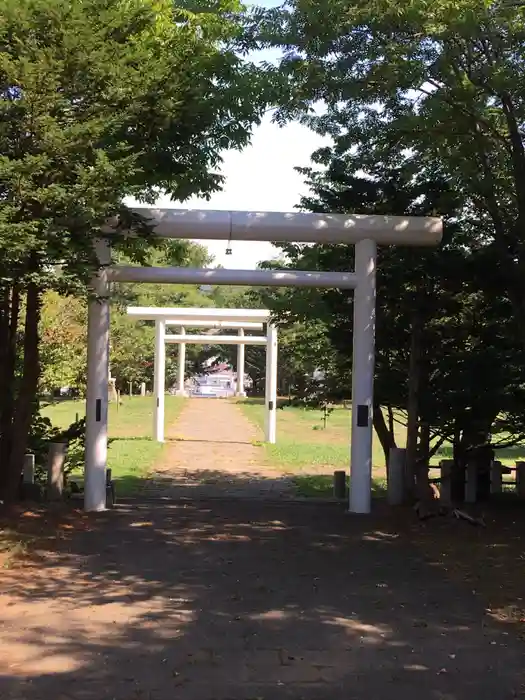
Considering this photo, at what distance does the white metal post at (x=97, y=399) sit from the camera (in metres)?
9.35

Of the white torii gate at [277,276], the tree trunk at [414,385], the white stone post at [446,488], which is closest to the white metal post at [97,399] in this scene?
the white torii gate at [277,276]

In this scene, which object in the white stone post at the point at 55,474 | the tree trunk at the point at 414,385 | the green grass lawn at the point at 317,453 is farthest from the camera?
the green grass lawn at the point at 317,453

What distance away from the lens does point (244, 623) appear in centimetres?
523

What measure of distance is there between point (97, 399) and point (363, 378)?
317 centimetres

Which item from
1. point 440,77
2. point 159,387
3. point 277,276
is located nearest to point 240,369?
point 159,387

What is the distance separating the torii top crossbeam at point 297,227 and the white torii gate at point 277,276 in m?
0.01

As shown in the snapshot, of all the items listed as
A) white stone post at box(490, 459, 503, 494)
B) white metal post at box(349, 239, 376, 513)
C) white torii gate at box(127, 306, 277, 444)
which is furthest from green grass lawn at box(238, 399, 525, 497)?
white metal post at box(349, 239, 376, 513)

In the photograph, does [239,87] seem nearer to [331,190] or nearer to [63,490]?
[331,190]

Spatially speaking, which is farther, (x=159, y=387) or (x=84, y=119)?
Result: (x=159, y=387)

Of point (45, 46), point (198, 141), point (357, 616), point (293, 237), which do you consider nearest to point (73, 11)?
point (45, 46)

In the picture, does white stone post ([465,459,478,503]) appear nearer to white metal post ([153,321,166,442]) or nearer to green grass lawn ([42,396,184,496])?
green grass lawn ([42,396,184,496])

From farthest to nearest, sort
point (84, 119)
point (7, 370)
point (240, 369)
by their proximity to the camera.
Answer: point (240, 369) → point (7, 370) → point (84, 119)

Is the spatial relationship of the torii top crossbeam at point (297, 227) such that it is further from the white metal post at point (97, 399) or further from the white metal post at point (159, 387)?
the white metal post at point (159, 387)

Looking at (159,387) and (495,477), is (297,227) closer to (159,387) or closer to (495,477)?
(495,477)
